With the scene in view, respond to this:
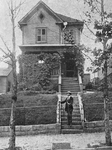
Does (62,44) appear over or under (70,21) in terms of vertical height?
under

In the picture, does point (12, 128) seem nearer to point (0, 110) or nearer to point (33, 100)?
point (0, 110)

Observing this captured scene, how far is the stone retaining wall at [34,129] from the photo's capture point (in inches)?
508

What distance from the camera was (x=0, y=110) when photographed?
1512 cm

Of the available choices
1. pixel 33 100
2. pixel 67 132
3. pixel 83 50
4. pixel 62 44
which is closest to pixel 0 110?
pixel 33 100

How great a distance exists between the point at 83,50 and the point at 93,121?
4.67 m

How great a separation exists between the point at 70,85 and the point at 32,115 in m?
8.73

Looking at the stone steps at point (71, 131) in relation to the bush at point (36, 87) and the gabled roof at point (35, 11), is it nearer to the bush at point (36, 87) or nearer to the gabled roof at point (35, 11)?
the bush at point (36, 87)

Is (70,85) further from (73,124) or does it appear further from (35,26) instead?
(73,124)

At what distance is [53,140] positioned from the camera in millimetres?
11188

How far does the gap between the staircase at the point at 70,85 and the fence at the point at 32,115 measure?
638cm

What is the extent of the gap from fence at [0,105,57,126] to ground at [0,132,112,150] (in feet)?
5.90

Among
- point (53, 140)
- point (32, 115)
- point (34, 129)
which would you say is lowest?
point (53, 140)

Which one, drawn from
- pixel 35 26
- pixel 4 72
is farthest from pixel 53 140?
pixel 4 72

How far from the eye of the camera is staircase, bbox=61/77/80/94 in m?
21.5
